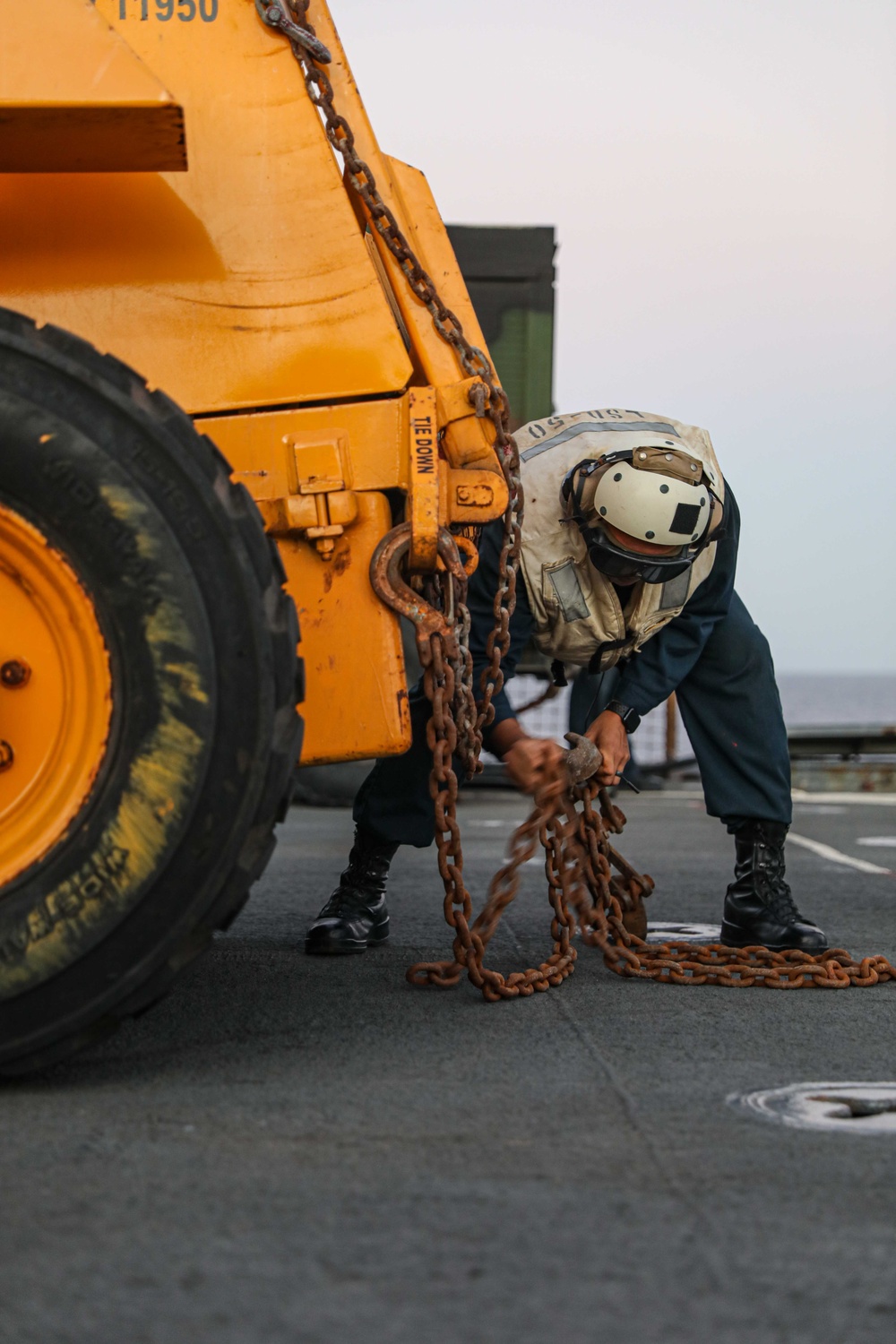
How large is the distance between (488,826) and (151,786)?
5409 millimetres

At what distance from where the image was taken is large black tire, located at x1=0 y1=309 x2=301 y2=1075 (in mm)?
2078

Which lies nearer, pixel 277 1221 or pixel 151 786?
pixel 277 1221

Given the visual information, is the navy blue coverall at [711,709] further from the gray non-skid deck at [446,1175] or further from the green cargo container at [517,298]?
the green cargo container at [517,298]

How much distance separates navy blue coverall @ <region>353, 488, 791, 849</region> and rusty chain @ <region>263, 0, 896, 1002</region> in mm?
367

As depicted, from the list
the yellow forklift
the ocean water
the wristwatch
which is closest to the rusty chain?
the yellow forklift

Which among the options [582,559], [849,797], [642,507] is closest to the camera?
[642,507]

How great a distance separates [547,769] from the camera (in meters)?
3.10

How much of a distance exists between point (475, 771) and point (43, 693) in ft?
3.45

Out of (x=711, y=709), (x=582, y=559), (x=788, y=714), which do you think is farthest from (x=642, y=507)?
(x=788, y=714)

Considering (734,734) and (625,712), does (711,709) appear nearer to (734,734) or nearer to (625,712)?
(734,734)

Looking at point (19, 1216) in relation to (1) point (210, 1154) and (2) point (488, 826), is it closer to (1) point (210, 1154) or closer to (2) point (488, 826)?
(1) point (210, 1154)

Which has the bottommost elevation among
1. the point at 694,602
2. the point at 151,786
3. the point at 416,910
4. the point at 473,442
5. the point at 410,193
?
the point at 416,910

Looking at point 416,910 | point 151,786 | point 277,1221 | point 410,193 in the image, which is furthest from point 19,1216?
point 416,910

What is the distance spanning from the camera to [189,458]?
2.16 metres
